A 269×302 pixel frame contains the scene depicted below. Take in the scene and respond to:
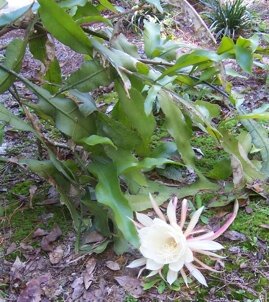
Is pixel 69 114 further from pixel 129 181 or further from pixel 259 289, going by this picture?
pixel 259 289

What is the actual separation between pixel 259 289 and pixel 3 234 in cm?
78

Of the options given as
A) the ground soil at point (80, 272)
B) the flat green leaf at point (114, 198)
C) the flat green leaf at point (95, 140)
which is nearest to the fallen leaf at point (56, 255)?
the ground soil at point (80, 272)

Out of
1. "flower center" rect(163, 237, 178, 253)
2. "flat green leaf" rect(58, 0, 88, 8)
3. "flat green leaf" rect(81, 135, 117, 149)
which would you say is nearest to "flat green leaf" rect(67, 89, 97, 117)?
"flat green leaf" rect(81, 135, 117, 149)

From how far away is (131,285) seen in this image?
4.32 feet

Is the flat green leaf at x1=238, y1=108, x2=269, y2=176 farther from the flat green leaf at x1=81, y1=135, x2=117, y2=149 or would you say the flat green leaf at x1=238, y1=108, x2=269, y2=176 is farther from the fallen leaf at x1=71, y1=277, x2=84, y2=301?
the fallen leaf at x1=71, y1=277, x2=84, y2=301

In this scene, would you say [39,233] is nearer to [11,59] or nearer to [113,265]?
[113,265]

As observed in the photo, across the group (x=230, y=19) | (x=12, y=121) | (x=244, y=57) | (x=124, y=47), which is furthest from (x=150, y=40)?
(x=230, y=19)

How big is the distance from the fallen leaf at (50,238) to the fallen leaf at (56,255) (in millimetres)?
14

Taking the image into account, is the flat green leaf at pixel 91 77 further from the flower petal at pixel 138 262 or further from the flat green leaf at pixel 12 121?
the flower petal at pixel 138 262

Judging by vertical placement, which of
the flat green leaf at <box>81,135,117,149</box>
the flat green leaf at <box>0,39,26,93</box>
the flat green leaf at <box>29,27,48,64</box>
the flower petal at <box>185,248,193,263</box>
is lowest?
the flower petal at <box>185,248,193,263</box>

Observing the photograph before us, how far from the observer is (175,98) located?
1.44m

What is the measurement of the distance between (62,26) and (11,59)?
0.62ft

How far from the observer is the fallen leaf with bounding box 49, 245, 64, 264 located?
1.43 meters

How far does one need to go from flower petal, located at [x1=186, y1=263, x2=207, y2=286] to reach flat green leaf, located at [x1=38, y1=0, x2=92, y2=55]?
66 cm
